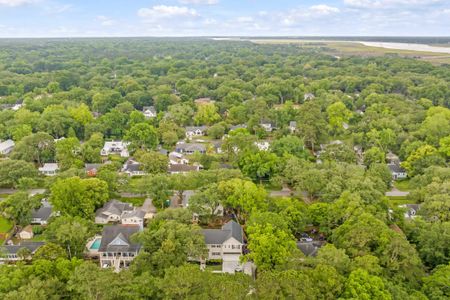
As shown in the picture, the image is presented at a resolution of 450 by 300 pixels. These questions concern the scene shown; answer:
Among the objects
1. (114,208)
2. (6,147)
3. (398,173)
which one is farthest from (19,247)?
(398,173)

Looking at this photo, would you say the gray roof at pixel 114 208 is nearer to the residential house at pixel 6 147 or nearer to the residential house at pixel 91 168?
the residential house at pixel 91 168

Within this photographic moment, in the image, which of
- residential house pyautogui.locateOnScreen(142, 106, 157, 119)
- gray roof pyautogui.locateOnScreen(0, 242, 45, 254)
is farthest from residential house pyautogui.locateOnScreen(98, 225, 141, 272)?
residential house pyautogui.locateOnScreen(142, 106, 157, 119)

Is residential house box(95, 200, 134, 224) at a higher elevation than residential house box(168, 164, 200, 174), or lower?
lower

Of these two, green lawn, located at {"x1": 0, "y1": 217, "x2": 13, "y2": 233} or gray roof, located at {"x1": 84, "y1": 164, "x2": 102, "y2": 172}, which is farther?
gray roof, located at {"x1": 84, "y1": 164, "x2": 102, "y2": 172}

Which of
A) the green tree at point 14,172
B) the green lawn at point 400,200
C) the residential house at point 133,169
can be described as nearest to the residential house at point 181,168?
the residential house at point 133,169

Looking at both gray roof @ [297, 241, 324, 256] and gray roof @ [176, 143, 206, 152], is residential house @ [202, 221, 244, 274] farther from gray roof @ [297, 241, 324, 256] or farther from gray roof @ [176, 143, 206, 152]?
gray roof @ [176, 143, 206, 152]

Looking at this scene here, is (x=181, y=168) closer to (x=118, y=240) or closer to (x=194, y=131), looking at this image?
(x=118, y=240)
